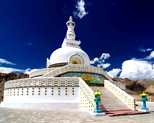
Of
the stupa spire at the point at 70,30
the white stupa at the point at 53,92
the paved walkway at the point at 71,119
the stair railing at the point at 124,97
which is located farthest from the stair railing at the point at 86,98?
the stupa spire at the point at 70,30

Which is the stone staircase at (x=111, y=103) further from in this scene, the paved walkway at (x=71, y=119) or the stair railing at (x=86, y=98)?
the paved walkway at (x=71, y=119)

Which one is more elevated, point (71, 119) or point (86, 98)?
point (86, 98)

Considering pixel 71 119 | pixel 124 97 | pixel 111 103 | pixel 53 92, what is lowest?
pixel 71 119

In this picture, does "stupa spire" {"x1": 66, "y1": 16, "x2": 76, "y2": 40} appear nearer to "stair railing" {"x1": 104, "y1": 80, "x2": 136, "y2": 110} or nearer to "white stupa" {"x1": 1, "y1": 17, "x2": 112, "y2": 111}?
"white stupa" {"x1": 1, "y1": 17, "x2": 112, "y2": 111}

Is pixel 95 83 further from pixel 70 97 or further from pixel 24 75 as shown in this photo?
pixel 24 75

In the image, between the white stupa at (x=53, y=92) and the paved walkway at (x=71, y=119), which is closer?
the paved walkway at (x=71, y=119)

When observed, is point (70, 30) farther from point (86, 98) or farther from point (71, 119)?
point (71, 119)

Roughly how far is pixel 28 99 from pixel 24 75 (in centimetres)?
6903

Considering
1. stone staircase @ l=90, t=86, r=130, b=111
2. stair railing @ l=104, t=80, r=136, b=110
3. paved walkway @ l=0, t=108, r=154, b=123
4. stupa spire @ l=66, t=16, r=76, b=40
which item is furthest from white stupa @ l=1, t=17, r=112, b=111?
stupa spire @ l=66, t=16, r=76, b=40

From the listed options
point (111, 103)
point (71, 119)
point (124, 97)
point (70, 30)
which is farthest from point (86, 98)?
point (70, 30)

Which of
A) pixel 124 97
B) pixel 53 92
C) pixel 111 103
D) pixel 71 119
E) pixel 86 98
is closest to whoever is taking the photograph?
pixel 71 119

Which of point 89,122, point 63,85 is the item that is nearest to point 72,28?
point 63,85

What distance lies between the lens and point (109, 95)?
1361cm

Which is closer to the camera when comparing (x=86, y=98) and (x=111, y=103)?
(x=86, y=98)
